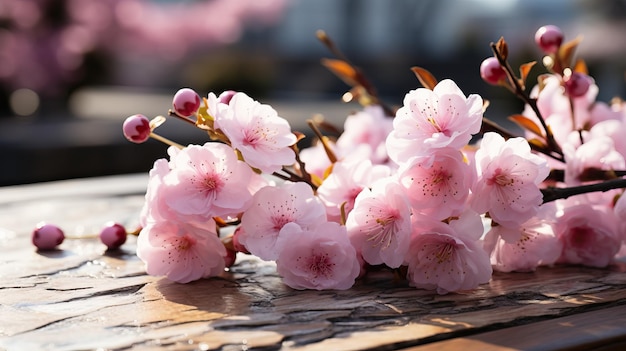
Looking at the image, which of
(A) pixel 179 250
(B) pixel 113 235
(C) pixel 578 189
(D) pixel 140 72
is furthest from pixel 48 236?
(D) pixel 140 72

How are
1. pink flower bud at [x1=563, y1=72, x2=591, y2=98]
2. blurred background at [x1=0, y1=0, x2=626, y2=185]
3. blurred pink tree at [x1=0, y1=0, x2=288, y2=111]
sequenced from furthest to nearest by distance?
blurred pink tree at [x1=0, y1=0, x2=288, y2=111] → blurred background at [x1=0, y1=0, x2=626, y2=185] → pink flower bud at [x1=563, y1=72, x2=591, y2=98]

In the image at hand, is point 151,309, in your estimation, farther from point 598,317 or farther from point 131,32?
point 131,32

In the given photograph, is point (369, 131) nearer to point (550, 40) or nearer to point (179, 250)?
point (550, 40)

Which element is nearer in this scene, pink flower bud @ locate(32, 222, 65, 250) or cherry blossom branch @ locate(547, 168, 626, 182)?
cherry blossom branch @ locate(547, 168, 626, 182)

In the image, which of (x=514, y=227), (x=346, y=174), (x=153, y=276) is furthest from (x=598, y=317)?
(x=153, y=276)

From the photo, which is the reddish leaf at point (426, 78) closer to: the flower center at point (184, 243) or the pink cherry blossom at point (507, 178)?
the pink cherry blossom at point (507, 178)

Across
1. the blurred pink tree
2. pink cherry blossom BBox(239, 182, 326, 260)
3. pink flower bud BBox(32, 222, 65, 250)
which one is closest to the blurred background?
the blurred pink tree

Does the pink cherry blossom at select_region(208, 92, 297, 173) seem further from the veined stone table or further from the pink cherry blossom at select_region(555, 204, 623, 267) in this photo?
the pink cherry blossom at select_region(555, 204, 623, 267)
